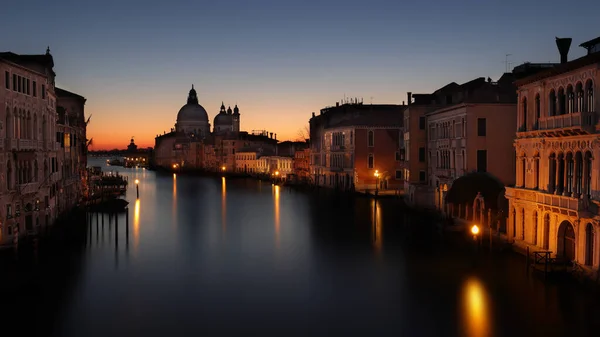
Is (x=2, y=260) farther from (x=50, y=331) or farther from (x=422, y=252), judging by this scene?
(x=422, y=252)

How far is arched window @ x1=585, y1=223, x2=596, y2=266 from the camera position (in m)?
19.0

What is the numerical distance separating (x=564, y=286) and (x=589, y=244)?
5.16 feet

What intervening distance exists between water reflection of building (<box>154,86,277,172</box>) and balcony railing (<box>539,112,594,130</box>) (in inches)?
3571

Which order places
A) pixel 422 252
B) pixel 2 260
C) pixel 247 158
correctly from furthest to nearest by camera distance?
pixel 247 158 < pixel 422 252 < pixel 2 260

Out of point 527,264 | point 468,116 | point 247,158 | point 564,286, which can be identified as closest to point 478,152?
point 468,116

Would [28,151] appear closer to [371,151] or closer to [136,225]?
[136,225]

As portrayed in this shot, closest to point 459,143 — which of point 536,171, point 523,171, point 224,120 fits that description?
point 523,171

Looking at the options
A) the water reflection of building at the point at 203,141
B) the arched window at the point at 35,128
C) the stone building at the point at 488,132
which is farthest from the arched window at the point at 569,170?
the water reflection of building at the point at 203,141

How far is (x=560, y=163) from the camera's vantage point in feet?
70.2

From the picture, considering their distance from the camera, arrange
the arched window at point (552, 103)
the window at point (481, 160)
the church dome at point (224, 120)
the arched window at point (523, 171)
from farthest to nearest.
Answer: the church dome at point (224, 120) → the window at point (481, 160) → the arched window at point (523, 171) → the arched window at point (552, 103)

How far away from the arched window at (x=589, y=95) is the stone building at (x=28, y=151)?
2136 cm

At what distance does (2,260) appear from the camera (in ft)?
75.3

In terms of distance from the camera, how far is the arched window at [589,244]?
18969mm

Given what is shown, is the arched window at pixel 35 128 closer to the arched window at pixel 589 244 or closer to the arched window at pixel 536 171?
the arched window at pixel 536 171
